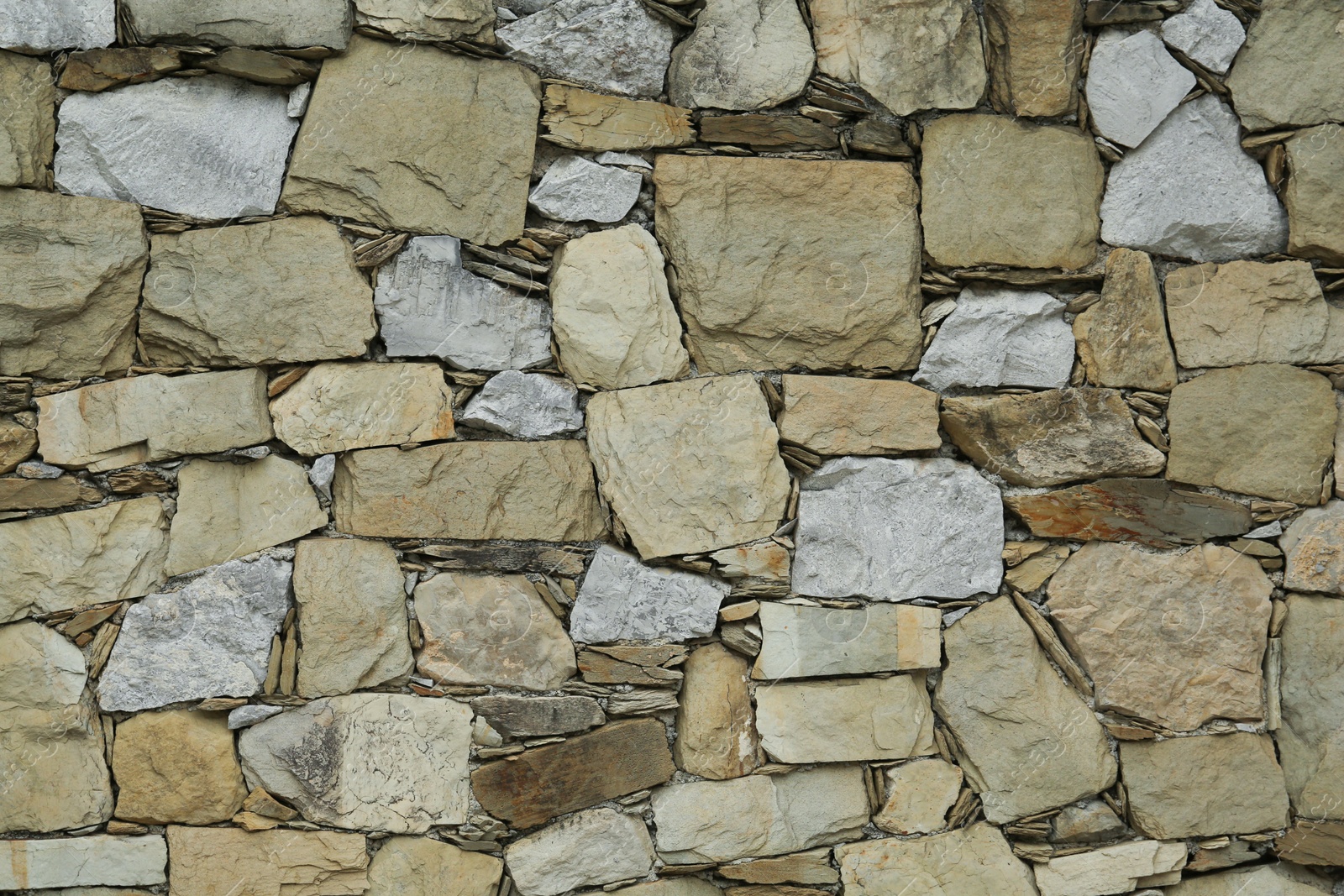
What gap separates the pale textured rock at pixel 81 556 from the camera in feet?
8.05

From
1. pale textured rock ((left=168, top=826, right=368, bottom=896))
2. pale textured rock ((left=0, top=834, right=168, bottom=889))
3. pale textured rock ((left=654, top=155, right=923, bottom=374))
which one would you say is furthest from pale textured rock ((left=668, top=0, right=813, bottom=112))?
pale textured rock ((left=0, top=834, right=168, bottom=889))

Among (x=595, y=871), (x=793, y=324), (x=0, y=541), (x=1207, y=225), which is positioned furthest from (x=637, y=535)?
(x=1207, y=225)

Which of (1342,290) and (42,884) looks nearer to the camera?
(42,884)

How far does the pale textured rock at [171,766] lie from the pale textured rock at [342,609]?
0.81 ft

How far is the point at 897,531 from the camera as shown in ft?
8.93

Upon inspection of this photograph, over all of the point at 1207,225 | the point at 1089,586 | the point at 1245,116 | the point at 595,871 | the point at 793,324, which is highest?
the point at 1245,116

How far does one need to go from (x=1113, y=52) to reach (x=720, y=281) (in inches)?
48.0

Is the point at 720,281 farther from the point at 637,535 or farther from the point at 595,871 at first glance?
the point at 595,871

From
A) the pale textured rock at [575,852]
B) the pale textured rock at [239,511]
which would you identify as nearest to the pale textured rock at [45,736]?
the pale textured rock at [239,511]

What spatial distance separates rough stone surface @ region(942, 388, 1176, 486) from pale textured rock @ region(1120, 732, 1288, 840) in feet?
2.51

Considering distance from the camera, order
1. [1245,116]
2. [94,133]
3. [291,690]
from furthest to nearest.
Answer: [1245,116] → [291,690] → [94,133]

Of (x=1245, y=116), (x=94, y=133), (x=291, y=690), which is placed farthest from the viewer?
(x=1245, y=116)

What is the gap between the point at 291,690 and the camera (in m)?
2.56

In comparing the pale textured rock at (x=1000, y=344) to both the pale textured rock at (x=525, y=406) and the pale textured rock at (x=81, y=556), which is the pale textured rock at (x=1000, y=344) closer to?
the pale textured rock at (x=525, y=406)
